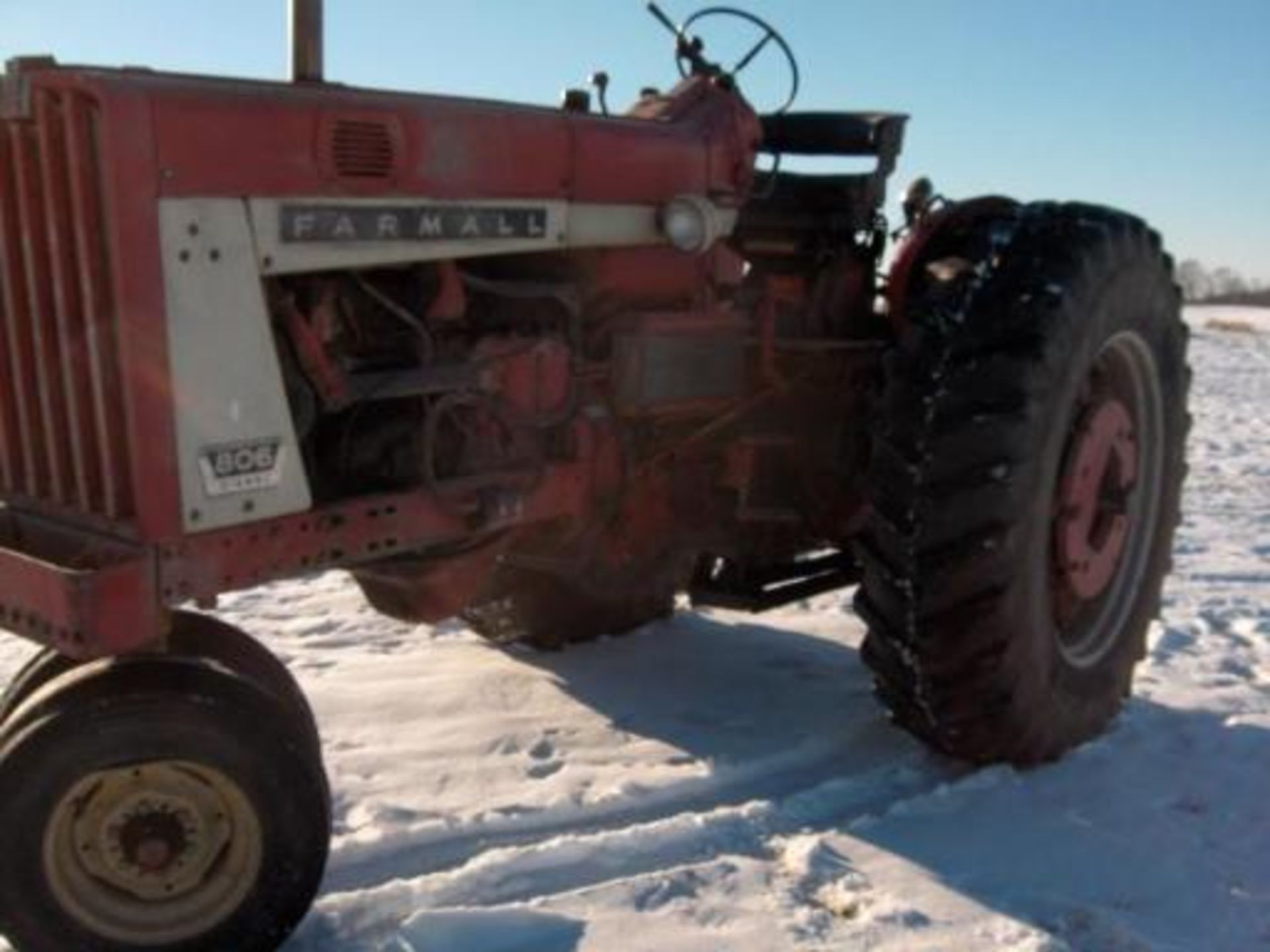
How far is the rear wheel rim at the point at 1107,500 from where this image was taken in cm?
414

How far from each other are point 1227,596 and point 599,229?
3.60 metres

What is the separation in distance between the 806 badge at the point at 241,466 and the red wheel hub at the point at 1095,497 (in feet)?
7.35

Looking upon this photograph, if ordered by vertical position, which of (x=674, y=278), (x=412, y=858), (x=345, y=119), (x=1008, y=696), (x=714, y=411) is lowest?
(x=412, y=858)

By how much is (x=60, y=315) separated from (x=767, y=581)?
2.44m

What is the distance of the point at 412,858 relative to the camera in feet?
11.4

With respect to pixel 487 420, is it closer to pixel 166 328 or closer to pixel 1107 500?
pixel 166 328

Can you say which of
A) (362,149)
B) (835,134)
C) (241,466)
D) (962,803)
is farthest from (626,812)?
(835,134)

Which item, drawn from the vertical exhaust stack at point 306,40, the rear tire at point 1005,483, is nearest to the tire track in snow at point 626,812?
the rear tire at point 1005,483

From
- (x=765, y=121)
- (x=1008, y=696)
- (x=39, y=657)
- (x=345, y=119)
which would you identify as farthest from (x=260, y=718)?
(x=765, y=121)

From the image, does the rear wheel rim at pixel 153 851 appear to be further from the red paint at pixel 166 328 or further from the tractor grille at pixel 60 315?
the tractor grille at pixel 60 315

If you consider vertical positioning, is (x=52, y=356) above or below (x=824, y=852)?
above

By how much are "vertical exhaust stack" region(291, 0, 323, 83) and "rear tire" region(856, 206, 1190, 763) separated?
65.8 inches

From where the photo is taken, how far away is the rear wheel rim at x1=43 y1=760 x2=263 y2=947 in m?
2.78

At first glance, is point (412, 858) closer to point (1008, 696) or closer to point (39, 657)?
point (39, 657)
